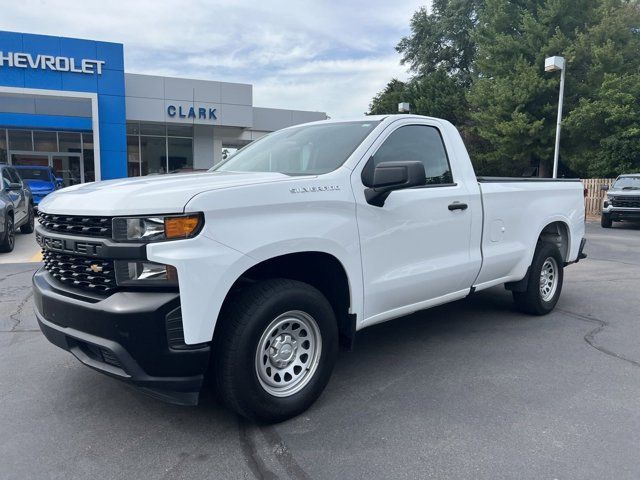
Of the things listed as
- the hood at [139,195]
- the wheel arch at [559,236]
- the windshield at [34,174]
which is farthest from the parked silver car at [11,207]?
the wheel arch at [559,236]

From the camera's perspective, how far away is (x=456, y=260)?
4.45 m

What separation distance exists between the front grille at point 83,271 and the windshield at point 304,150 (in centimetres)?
147

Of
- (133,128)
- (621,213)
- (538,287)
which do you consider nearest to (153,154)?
(133,128)

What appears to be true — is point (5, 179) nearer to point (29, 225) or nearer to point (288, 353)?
point (29, 225)

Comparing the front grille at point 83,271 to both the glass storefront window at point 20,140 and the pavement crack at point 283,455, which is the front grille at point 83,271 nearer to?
the pavement crack at point 283,455

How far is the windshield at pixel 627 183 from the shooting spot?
1698cm

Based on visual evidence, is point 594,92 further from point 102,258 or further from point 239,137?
point 102,258

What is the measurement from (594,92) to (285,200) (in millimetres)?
25350

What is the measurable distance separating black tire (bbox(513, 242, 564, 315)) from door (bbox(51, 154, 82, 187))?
77.3ft

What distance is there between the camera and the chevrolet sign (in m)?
21.4

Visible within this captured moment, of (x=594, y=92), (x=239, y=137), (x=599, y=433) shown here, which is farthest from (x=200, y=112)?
(x=599, y=433)

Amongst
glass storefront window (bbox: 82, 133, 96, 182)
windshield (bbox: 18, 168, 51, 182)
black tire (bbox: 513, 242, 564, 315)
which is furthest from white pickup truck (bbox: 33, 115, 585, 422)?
glass storefront window (bbox: 82, 133, 96, 182)

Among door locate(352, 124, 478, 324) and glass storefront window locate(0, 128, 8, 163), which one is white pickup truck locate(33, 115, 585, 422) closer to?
door locate(352, 124, 478, 324)

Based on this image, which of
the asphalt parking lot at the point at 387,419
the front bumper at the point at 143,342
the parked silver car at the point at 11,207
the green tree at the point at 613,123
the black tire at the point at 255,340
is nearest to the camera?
the front bumper at the point at 143,342
